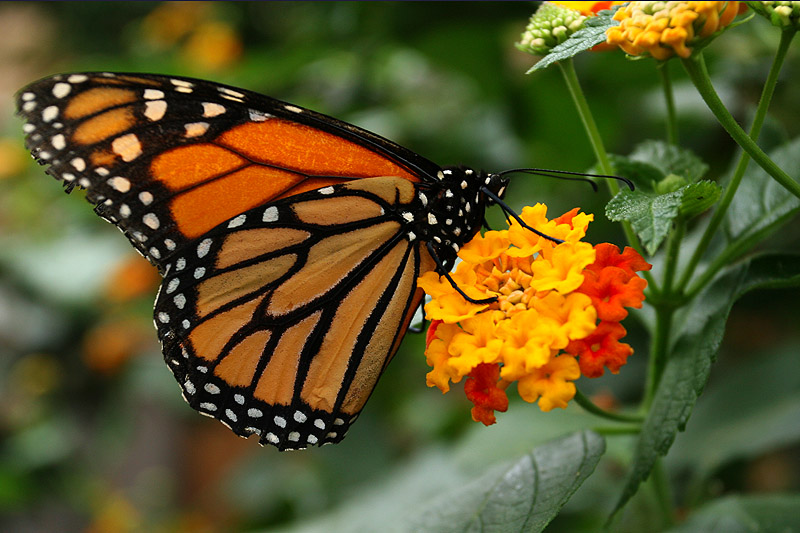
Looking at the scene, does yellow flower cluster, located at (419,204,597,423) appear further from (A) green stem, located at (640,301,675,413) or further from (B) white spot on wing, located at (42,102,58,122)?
(B) white spot on wing, located at (42,102,58,122)

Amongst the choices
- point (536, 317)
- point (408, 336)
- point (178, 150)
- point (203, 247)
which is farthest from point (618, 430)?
point (408, 336)

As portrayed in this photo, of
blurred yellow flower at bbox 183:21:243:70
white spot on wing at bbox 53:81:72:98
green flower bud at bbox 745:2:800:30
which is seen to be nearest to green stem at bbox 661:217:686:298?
green flower bud at bbox 745:2:800:30

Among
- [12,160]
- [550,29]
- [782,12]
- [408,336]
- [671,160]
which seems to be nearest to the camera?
[782,12]

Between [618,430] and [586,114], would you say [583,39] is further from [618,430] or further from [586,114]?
[618,430]

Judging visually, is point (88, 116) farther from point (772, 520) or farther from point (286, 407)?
point (772, 520)

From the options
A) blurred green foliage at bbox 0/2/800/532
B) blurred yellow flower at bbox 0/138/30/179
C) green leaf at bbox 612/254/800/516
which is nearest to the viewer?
green leaf at bbox 612/254/800/516

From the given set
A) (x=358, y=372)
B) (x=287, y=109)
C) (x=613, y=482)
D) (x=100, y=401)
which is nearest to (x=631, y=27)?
(x=287, y=109)
